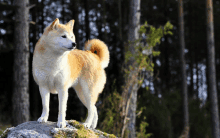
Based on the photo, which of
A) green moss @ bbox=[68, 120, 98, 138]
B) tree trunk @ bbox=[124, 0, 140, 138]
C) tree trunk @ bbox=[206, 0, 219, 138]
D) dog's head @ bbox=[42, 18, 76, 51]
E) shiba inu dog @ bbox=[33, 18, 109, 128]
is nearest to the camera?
dog's head @ bbox=[42, 18, 76, 51]

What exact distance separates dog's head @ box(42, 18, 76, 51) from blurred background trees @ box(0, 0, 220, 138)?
3565mm

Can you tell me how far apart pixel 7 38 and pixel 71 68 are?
28.2 feet

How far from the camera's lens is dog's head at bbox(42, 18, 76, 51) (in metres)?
2.95

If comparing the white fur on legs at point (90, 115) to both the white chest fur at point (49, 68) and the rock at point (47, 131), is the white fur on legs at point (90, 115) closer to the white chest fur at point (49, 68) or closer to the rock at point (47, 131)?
the rock at point (47, 131)

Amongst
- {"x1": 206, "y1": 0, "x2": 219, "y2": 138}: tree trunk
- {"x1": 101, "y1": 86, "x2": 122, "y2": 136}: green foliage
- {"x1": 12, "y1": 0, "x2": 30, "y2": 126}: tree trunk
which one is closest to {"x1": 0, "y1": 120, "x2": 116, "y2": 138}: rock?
{"x1": 101, "y1": 86, "x2": 122, "y2": 136}: green foliage

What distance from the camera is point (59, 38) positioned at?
3.01 metres

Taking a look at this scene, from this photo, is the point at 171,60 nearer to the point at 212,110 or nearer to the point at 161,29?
the point at 212,110

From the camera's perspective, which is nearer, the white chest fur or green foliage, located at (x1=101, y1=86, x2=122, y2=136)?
the white chest fur

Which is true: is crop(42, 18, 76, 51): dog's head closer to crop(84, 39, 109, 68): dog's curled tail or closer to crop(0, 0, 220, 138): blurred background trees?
crop(84, 39, 109, 68): dog's curled tail

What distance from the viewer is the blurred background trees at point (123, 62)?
9.49 metres

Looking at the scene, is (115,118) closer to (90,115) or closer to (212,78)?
(90,115)

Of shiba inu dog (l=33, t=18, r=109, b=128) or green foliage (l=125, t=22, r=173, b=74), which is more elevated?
green foliage (l=125, t=22, r=173, b=74)

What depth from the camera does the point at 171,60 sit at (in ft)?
55.2

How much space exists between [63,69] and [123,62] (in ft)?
14.4
